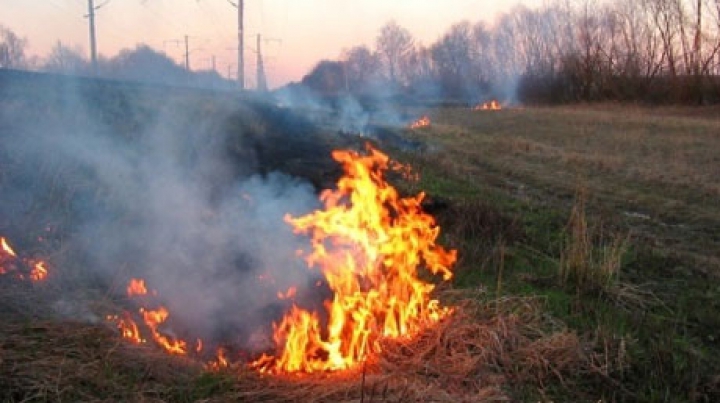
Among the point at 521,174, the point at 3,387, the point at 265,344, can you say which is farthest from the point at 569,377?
the point at 521,174

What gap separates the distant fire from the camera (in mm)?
4977

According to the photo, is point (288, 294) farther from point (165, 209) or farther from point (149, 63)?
point (149, 63)

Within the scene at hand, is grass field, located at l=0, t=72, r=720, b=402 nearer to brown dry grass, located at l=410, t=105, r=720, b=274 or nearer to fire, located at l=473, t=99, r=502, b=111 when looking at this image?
brown dry grass, located at l=410, t=105, r=720, b=274

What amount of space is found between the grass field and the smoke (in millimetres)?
123

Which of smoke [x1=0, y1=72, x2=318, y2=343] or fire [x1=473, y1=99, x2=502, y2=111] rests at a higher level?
fire [x1=473, y1=99, x2=502, y2=111]

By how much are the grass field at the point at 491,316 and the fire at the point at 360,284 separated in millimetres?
291

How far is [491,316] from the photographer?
5027 millimetres

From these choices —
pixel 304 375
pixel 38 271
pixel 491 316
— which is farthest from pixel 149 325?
pixel 491 316

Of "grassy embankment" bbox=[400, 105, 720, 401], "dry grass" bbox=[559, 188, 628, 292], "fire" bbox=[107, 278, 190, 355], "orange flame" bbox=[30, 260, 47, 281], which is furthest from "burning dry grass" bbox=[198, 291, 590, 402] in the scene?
"orange flame" bbox=[30, 260, 47, 281]

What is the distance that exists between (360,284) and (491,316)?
3.82ft

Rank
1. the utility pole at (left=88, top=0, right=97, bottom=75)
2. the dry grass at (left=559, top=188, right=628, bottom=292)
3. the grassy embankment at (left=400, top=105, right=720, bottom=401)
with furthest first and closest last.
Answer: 1. the utility pole at (left=88, top=0, right=97, bottom=75)
2. the dry grass at (left=559, top=188, right=628, bottom=292)
3. the grassy embankment at (left=400, top=105, right=720, bottom=401)

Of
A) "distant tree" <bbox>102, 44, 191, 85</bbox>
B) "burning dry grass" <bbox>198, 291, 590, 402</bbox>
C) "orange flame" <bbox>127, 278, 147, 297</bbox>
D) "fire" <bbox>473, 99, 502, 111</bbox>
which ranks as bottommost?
"burning dry grass" <bbox>198, 291, 590, 402</bbox>

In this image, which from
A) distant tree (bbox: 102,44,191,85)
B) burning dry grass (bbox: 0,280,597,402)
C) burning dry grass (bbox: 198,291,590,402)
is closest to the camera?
burning dry grass (bbox: 0,280,597,402)

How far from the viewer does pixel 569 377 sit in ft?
14.2
